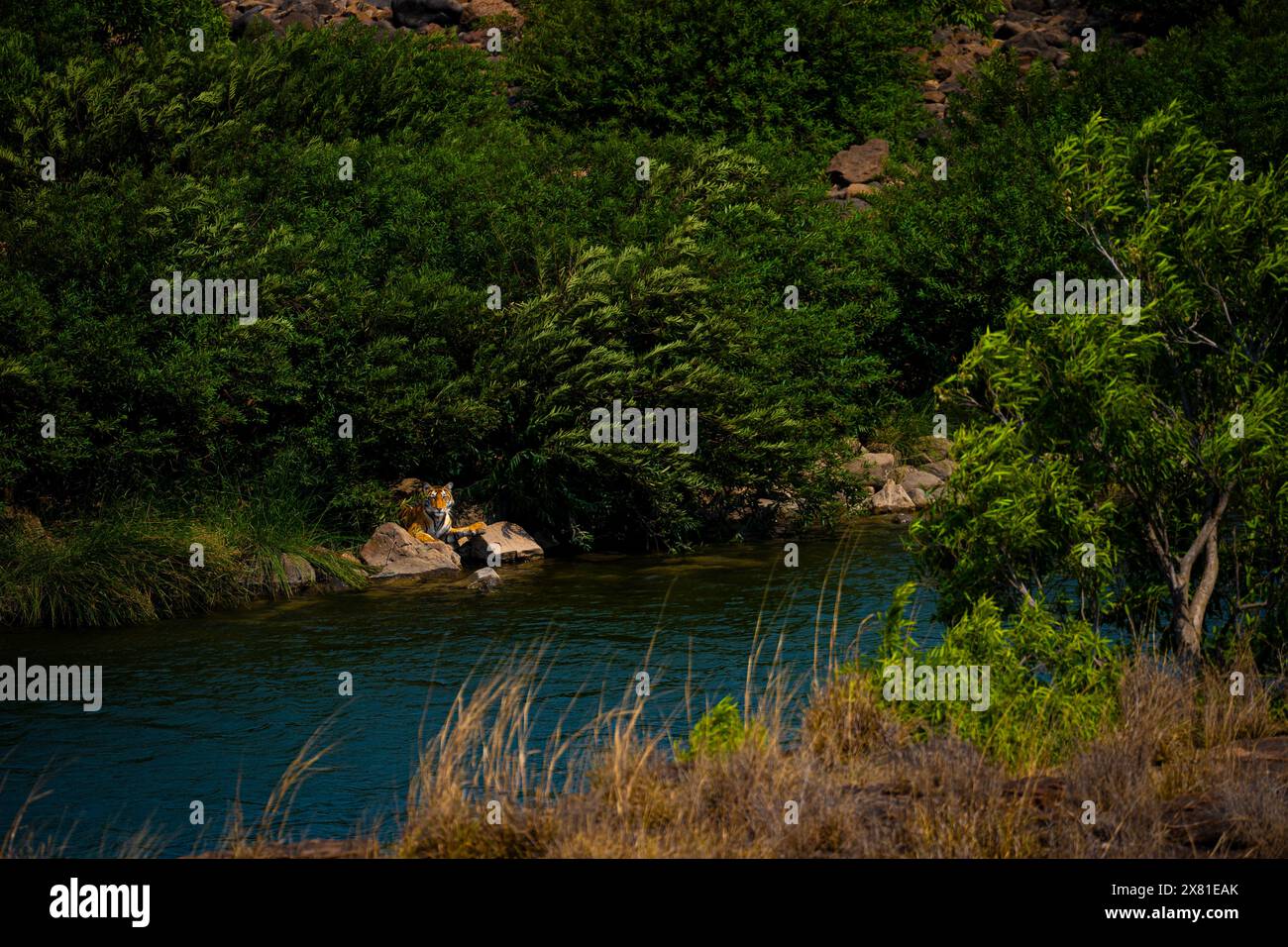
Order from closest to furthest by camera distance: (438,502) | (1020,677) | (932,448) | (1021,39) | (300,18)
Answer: (1020,677), (438,502), (932,448), (300,18), (1021,39)

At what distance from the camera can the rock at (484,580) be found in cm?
2447

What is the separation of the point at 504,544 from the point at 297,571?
13.1 feet

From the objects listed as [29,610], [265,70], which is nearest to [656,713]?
[29,610]

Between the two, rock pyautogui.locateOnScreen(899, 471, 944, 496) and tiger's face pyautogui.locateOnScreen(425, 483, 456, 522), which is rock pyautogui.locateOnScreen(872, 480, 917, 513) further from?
tiger's face pyautogui.locateOnScreen(425, 483, 456, 522)

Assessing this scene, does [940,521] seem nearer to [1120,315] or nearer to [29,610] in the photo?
[1120,315]

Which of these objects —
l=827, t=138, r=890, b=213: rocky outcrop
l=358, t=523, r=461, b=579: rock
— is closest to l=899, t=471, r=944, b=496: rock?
l=358, t=523, r=461, b=579: rock

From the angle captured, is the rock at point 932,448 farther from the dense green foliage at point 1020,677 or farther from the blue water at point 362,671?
the dense green foliage at point 1020,677

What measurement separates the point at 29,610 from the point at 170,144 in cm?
1026

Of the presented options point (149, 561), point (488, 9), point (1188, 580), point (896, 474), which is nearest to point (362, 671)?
point (149, 561)

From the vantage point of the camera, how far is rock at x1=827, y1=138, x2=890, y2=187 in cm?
4503

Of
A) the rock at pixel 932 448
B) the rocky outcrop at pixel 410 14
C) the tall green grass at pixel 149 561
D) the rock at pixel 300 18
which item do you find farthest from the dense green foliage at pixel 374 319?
the rocky outcrop at pixel 410 14

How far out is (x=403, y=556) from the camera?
84.1ft

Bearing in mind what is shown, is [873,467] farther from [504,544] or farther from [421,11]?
[421,11]

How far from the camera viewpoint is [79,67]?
→ 27141mm
